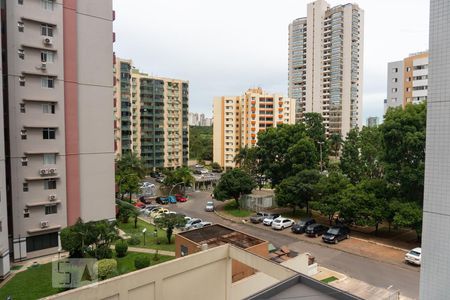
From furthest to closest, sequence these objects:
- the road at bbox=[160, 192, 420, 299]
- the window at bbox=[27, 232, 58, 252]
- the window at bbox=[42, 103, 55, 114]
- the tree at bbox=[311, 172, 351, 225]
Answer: the tree at bbox=[311, 172, 351, 225] → the window at bbox=[27, 232, 58, 252] → the window at bbox=[42, 103, 55, 114] → the road at bbox=[160, 192, 420, 299]

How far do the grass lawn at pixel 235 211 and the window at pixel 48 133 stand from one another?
17.7 metres

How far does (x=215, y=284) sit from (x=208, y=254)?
128cm

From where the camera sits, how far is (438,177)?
7191 millimetres

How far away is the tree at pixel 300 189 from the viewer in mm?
27984

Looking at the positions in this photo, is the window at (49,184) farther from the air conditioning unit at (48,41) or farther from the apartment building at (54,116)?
the air conditioning unit at (48,41)

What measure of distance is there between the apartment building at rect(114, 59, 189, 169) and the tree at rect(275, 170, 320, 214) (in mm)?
30625

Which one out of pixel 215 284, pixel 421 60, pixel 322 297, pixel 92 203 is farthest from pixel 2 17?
pixel 421 60

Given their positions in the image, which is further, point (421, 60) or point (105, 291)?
point (421, 60)

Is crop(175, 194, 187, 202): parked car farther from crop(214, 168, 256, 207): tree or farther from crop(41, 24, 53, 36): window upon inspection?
crop(41, 24, 53, 36): window

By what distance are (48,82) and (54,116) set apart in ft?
7.11

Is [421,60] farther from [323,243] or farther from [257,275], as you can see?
[257,275]

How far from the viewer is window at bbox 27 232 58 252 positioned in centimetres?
2041

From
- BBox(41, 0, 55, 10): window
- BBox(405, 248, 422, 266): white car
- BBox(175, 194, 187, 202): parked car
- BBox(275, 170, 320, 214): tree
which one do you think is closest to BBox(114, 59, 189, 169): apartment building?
BBox(175, 194, 187, 202): parked car

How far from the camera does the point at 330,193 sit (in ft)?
85.8
